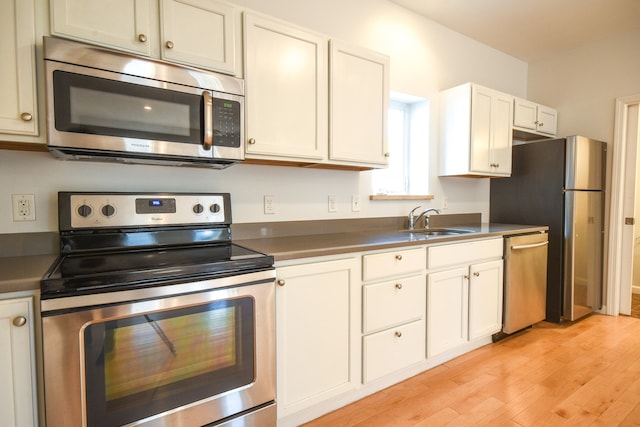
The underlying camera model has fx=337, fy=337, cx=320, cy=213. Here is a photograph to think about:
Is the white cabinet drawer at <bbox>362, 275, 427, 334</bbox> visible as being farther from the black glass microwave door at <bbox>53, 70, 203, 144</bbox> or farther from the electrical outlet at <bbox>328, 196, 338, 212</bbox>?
the black glass microwave door at <bbox>53, 70, 203, 144</bbox>

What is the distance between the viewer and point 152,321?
1181 mm

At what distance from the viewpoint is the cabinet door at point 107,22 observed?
Result: 4.19ft

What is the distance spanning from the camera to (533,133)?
334cm

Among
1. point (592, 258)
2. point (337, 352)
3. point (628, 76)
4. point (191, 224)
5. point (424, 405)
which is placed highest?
point (628, 76)

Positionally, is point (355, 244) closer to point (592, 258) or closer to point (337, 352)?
point (337, 352)

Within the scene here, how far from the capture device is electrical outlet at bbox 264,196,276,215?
2059mm

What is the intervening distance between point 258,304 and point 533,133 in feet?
10.7

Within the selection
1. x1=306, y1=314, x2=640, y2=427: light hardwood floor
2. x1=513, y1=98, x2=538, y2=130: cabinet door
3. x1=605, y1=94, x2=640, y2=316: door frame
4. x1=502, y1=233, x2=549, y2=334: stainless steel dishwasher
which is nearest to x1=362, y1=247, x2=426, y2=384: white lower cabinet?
x1=306, y1=314, x2=640, y2=427: light hardwood floor

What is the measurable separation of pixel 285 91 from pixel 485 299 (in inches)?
78.5

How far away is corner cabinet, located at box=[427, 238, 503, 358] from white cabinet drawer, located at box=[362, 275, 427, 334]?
92mm

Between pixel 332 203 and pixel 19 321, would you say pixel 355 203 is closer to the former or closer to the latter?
pixel 332 203

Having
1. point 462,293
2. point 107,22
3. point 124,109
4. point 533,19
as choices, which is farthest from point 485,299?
point 107,22

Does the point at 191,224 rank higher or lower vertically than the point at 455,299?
higher

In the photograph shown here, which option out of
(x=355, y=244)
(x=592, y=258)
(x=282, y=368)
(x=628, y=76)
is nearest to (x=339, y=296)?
(x=355, y=244)
